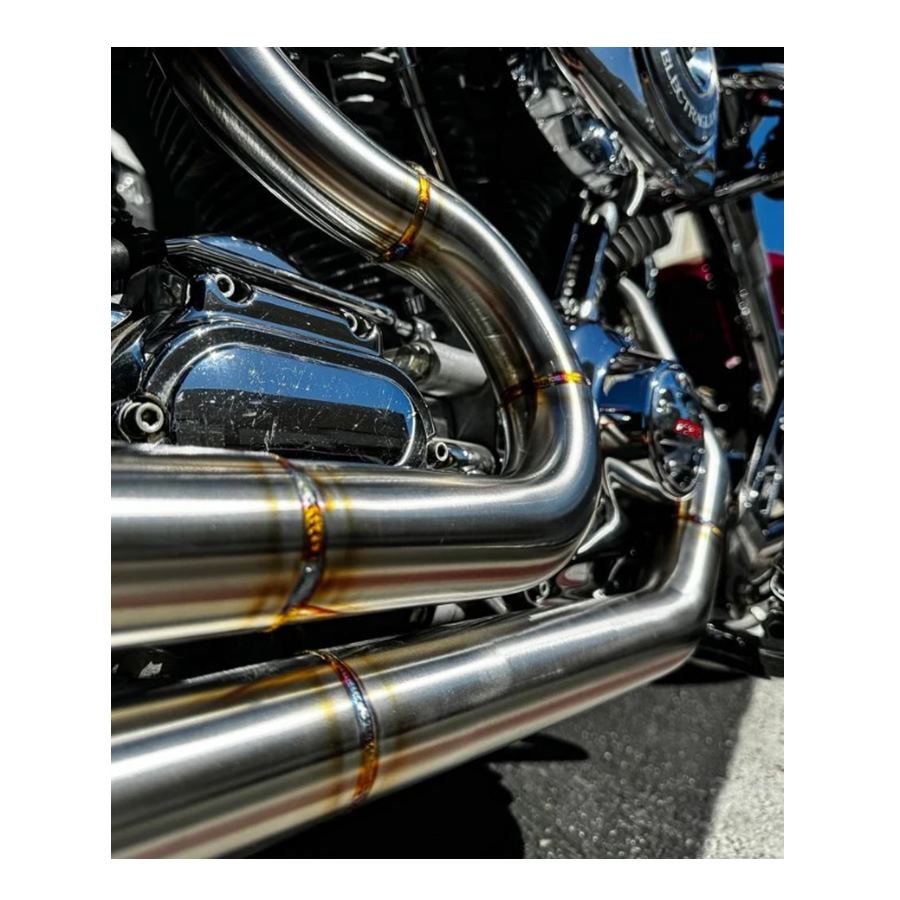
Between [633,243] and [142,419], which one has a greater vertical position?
[633,243]

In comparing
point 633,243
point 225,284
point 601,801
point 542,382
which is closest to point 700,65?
point 633,243

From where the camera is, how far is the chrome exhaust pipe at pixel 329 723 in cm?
36

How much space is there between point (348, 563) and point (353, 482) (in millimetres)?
42

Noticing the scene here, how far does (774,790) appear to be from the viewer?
837 mm

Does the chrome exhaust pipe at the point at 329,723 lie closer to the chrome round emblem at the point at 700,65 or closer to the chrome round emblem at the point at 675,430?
the chrome round emblem at the point at 675,430

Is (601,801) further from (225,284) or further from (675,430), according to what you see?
(225,284)

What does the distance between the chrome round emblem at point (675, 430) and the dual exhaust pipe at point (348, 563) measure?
0.18 metres

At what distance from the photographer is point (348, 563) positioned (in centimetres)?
39

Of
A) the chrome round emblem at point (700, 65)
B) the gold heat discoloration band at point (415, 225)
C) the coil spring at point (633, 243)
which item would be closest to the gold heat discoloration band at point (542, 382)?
the gold heat discoloration band at point (415, 225)

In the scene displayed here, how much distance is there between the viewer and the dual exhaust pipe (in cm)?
35

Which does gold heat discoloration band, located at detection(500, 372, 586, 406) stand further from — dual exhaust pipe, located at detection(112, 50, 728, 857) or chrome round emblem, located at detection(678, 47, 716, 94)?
chrome round emblem, located at detection(678, 47, 716, 94)

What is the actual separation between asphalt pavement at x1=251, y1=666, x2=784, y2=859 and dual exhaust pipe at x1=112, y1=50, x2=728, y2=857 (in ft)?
0.56
